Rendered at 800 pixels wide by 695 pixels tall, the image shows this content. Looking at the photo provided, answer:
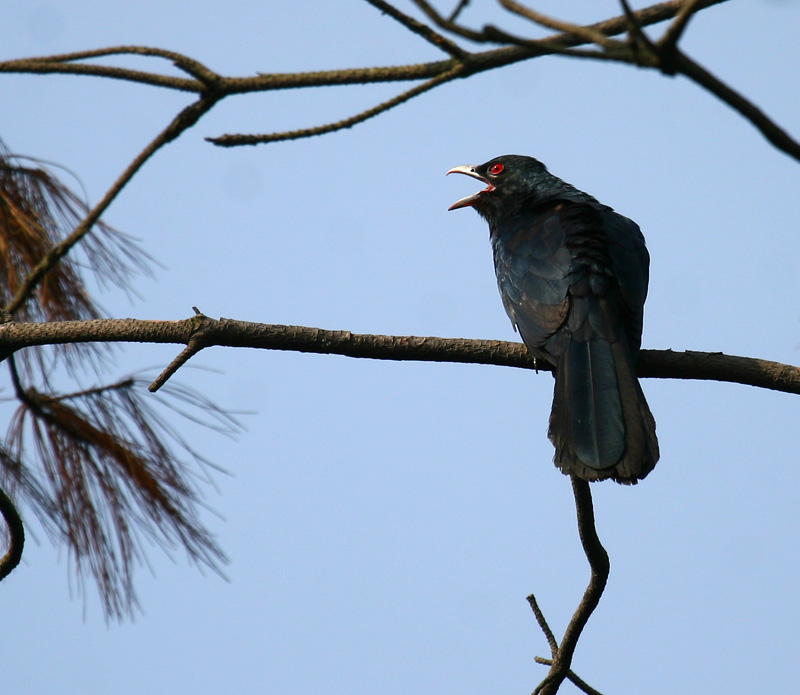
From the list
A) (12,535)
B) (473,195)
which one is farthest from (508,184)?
(12,535)

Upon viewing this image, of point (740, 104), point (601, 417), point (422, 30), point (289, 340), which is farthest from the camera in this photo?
point (601, 417)

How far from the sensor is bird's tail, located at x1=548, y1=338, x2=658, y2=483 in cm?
326

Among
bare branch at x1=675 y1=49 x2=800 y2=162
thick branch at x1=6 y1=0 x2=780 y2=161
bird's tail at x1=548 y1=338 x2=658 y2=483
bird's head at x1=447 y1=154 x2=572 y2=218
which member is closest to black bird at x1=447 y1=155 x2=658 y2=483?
bird's tail at x1=548 y1=338 x2=658 y2=483

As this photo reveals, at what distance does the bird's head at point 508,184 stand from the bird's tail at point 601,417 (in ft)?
5.85

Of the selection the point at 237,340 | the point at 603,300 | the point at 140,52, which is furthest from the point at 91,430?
the point at 140,52

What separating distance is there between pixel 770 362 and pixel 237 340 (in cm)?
170

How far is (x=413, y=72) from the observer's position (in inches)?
66.0

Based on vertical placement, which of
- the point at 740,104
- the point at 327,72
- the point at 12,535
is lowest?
Answer: the point at 12,535

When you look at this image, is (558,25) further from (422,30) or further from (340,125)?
(340,125)

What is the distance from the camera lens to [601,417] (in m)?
3.44

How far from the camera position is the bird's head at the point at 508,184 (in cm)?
539

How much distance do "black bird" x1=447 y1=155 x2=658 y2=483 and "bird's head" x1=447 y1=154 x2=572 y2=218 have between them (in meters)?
0.24

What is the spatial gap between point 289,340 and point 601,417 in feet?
3.96

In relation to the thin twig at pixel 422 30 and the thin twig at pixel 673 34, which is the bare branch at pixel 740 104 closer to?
the thin twig at pixel 673 34
